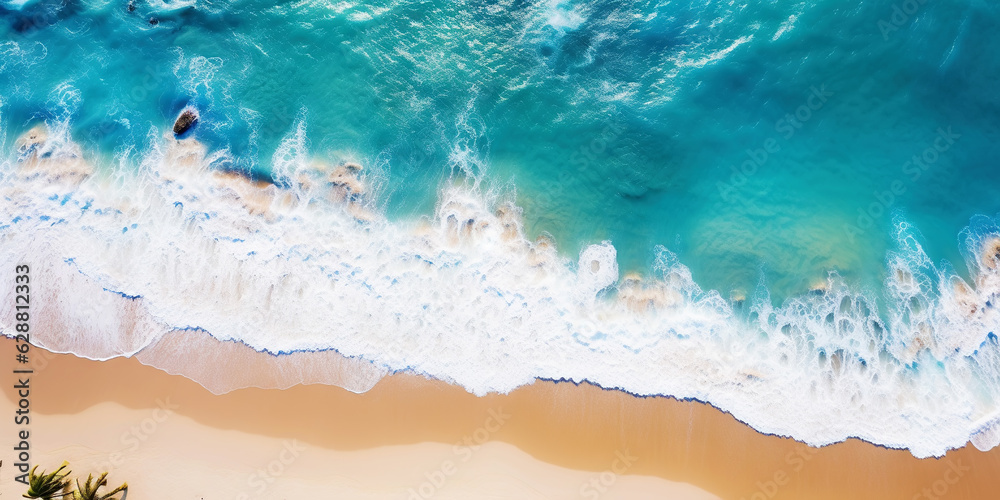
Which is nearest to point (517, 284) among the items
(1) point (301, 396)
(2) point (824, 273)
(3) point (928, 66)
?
(1) point (301, 396)

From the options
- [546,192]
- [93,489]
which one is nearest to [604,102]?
[546,192]

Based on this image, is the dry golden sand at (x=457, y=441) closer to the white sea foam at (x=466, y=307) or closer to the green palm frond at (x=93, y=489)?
the green palm frond at (x=93, y=489)

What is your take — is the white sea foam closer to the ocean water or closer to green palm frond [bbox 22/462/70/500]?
the ocean water

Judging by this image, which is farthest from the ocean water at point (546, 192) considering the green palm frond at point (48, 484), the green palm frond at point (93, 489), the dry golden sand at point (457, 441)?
the green palm frond at point (93, 489)

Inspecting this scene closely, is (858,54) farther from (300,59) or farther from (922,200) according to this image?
(300,59)

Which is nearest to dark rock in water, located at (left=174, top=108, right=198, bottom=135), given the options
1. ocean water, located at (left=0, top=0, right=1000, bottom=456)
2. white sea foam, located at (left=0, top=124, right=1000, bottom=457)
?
ocean water, located at (left=0, top=0, right=1000, bottom=456)

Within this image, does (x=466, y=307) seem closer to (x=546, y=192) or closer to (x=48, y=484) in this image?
(x=546, y=192)
